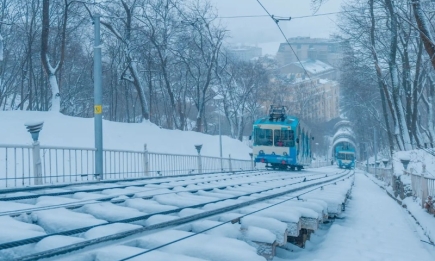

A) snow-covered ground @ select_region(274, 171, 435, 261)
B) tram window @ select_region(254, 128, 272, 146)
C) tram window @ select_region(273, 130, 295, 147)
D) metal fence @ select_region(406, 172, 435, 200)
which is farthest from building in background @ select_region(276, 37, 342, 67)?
snow-covered ground @ select_region(274, 171, 435, 261)

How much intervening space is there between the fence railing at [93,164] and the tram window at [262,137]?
100 inches

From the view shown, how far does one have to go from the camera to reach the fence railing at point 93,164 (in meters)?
13.6

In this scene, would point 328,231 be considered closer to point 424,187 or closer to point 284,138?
point 424,187

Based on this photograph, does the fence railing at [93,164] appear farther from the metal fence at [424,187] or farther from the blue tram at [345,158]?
the blue tram at [345,158]

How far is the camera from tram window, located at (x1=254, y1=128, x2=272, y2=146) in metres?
29.0

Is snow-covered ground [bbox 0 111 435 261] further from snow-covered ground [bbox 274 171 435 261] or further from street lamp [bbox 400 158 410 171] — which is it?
street lamp [bbox 400 158 410 171]

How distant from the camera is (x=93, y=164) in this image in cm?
1520

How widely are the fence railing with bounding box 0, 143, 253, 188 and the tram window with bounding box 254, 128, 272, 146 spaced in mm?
2547

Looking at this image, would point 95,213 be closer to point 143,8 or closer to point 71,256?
point 71,256

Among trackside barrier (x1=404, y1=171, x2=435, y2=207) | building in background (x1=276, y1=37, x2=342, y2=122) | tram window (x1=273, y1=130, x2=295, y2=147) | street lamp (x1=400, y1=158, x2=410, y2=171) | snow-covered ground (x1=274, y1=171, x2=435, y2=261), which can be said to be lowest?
snow-covered ground (x1=274, y1=171, x2=435, y2=261)

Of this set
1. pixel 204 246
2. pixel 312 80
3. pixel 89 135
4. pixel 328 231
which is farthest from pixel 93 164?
pixel 312 80

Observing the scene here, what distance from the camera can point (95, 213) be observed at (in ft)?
21.6

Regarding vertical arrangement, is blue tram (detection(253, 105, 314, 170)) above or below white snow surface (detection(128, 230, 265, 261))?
above

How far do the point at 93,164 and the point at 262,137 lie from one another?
15.2 meters
